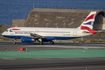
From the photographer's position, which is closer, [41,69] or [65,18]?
[41,69]

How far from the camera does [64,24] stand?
8969 centimetres

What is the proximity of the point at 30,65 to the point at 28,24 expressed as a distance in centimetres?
6939

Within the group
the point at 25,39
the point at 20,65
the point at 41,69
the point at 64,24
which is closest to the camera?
the point at 41,69

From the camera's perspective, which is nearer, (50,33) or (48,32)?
(50,33)

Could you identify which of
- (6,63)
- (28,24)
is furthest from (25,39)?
(28,24)

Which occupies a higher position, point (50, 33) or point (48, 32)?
point (48, 32)

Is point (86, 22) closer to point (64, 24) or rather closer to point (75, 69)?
point (75, 69)

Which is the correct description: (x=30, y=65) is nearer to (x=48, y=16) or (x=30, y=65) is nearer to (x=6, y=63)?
(x=6, y=63)

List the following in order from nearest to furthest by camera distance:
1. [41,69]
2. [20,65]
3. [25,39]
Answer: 1. [41,69]
2. [20,65]
3. [25,39]

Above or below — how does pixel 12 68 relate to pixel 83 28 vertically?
below

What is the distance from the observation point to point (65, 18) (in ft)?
301

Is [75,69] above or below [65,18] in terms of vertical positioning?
below

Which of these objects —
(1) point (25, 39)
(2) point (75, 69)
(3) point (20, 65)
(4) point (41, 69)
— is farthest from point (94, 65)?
Answer: (1) point (25, 39)

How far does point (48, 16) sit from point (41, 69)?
244ft
